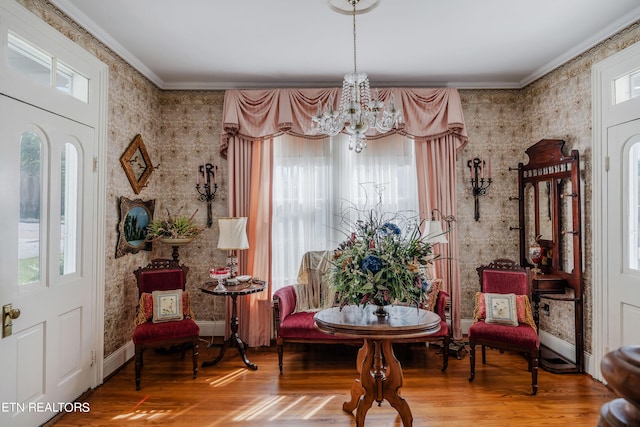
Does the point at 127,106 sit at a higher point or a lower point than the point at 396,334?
higher

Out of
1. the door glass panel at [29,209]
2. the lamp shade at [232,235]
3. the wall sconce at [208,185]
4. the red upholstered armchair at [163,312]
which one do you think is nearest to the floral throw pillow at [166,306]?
the red upholstered armchair at [163,312]

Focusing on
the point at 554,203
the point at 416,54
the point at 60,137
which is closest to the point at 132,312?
the point at 60,137

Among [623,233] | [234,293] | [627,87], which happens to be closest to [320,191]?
[234,293]

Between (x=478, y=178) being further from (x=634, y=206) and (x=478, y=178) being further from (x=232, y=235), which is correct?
(x=232, y=235)

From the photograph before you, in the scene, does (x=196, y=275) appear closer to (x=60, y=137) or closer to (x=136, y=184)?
(x=136, y=184)

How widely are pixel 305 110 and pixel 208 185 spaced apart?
1.47m

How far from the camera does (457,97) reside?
431cm

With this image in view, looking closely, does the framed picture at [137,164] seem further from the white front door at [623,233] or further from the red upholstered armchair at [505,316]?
the white front door at [623,233]

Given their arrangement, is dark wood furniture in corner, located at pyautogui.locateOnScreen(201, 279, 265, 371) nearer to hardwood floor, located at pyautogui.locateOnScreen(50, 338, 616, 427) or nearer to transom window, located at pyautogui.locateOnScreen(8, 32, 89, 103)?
hardwood floor, located at pyautogui.locateOnScreen(50, 338, 616, 427)

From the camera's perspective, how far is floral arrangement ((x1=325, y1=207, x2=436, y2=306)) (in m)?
2.45

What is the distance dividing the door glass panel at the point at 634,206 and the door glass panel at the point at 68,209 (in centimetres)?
452

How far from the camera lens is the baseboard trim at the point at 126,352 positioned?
3.49m

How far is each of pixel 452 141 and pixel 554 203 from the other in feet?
4.10

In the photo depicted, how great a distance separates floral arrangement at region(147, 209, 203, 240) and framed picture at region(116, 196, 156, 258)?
0.09 meters
